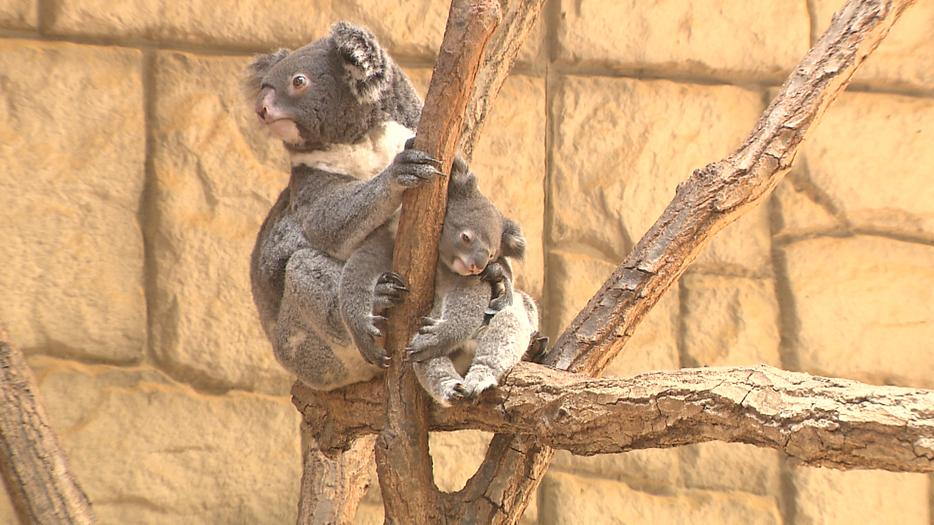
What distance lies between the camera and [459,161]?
2387 millimetres

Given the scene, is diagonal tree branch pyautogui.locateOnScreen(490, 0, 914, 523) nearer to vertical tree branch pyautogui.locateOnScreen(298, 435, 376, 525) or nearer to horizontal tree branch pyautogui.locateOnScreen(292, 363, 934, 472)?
horizontal tree branch pyautogui.locateOnScreen(292, 363, 934, 472)

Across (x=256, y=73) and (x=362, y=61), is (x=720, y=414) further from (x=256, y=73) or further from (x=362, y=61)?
(x=256, y=73)

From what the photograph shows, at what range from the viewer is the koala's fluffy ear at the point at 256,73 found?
3.08 metres

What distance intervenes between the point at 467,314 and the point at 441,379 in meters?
0.19

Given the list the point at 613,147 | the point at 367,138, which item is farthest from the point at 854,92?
the point at 367,138

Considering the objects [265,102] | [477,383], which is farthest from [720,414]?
[265,102]

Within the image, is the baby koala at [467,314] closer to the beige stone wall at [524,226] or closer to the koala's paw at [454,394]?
the koala's paw at [454,394]

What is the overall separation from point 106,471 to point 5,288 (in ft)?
2.88

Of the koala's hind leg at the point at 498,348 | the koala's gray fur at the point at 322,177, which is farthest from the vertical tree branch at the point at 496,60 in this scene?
the koala's hind leg at the point at 498,348

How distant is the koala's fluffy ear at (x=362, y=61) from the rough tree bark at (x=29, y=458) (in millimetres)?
1318

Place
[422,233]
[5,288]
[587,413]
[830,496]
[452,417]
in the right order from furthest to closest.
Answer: [830,496]
[5,288]
[452,417]
[422,233]
[587,413]

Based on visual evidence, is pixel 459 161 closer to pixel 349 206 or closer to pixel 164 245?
pixel 349 206

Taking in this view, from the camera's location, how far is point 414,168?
7.17ft

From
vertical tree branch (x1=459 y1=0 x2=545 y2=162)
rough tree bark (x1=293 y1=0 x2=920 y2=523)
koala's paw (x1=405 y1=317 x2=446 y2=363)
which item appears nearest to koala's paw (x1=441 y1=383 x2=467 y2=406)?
koala's paw (x1=405 y1=317 x2=446 y2=363)
